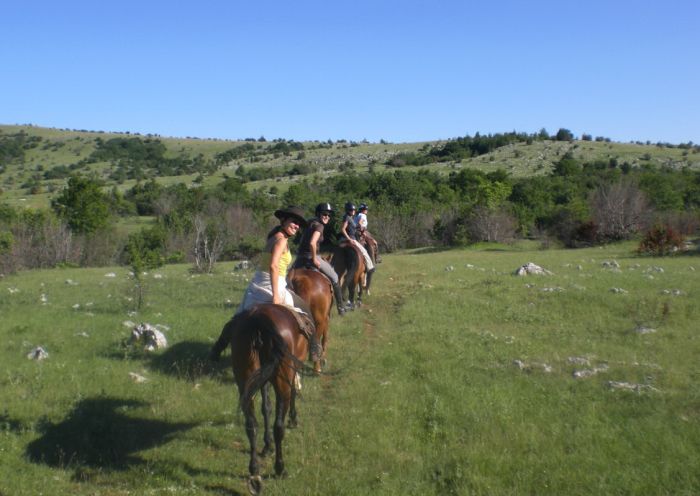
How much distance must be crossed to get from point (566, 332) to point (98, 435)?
9.44 metres

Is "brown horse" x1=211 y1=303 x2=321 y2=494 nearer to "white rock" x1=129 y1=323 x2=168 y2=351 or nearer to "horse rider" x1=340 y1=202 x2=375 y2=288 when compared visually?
"white rock" x1=129 y1=323 x2=168 y2=351

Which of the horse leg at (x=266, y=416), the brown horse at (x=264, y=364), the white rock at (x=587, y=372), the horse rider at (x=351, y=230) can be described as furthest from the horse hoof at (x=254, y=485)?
the horse rider at (x=351, y=230)

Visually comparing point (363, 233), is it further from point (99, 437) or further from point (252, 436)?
point (252, 436)

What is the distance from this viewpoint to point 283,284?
805cm

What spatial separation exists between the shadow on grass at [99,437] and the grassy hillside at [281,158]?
63080 millimetres

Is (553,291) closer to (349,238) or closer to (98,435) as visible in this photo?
(349,238)

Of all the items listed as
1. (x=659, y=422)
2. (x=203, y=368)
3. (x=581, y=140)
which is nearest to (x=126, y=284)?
(x=203, y=368)

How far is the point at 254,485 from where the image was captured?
6074 millimetres

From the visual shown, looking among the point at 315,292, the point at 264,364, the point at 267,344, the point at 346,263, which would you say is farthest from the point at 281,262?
the point at 346,263

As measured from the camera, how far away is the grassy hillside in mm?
77750

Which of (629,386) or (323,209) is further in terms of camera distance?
(323,209)

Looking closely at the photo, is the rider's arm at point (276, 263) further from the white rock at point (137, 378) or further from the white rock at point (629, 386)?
the white rock at point (629, 386)

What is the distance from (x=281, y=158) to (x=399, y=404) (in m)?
107

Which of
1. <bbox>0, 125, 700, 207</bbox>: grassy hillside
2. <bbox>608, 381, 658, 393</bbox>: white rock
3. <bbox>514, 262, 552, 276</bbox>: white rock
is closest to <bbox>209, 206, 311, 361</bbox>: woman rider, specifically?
<bbox>608, 381, 658, 393</bbox>: white rock
